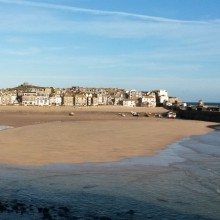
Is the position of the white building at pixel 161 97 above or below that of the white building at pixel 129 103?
above

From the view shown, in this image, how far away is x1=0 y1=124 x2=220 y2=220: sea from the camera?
10.2 m

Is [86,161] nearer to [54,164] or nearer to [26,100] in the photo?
[54,164]

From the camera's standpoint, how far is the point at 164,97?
546 ft

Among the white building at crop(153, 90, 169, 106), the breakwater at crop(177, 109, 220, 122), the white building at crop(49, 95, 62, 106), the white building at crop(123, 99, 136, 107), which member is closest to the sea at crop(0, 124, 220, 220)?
the breakwater at crop(177, 109, 220, 122)

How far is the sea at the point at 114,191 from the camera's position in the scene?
10152 mm

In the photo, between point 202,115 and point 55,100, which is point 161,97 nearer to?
point 55,100

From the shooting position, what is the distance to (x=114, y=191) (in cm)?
1264

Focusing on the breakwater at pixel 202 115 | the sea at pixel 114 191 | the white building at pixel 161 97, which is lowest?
the sea at pixel 114 191

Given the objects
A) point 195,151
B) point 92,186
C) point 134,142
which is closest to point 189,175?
point 92,186

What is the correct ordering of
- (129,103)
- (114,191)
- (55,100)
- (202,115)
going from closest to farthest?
(114,191) → (202,115) → (129,103) → (55,100)

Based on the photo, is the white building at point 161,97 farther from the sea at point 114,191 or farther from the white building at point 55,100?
the sea at point 114,191

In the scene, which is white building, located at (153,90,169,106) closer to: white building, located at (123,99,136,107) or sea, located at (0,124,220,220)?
white building, located at (123,99,136,107)

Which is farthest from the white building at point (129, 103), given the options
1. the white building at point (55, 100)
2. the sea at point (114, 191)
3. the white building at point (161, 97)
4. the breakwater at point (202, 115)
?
the sea at point (114, 191)

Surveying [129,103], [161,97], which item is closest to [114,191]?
[129,103]
